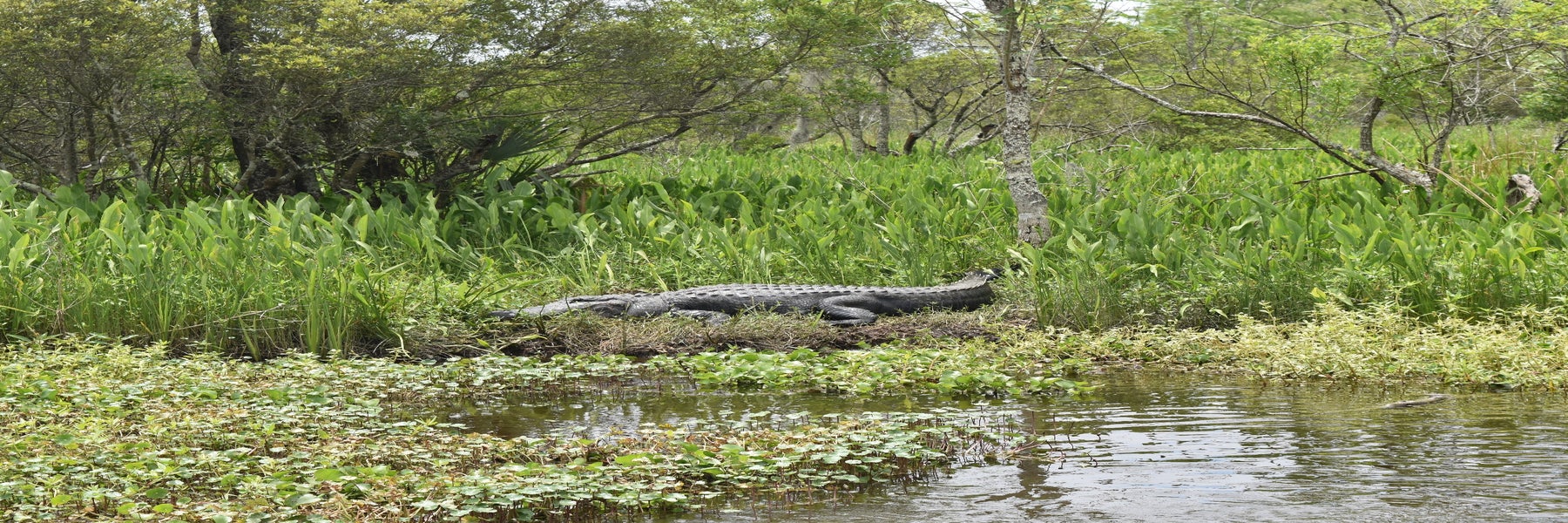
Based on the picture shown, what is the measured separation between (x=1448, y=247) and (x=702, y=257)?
418 cm

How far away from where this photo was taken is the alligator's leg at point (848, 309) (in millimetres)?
6898

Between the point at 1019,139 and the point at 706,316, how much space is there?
2.32 meters

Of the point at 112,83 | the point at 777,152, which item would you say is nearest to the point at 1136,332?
the point at 112,83

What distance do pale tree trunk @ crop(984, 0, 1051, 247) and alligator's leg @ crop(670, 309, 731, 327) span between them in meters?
2.14

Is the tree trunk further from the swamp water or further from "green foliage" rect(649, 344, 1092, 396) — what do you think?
the swamp water

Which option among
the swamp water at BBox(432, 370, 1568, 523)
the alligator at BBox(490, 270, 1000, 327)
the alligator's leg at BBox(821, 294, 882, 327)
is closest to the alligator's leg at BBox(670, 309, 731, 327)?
the alligator at BBox(490, 270, 1000, 327)

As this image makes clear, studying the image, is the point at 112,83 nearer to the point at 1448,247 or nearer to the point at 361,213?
the point at 361,213

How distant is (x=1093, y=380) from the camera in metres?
5.35

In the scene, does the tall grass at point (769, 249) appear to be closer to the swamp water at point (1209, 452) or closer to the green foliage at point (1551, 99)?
the green foliage at point (1551, 99)

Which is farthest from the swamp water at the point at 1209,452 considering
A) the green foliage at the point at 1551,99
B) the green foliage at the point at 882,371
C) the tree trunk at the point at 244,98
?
the green foliage at the point at 1551,99

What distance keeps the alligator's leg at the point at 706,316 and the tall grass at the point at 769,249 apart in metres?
0.86

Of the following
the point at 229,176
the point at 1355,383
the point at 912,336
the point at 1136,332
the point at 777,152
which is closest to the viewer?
the point at 1355,383

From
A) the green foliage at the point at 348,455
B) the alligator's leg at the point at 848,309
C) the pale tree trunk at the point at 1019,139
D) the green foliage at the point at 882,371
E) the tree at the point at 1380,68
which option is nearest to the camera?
the green foliage at the point at 348,455

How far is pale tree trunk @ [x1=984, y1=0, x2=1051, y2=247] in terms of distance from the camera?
7574mm
